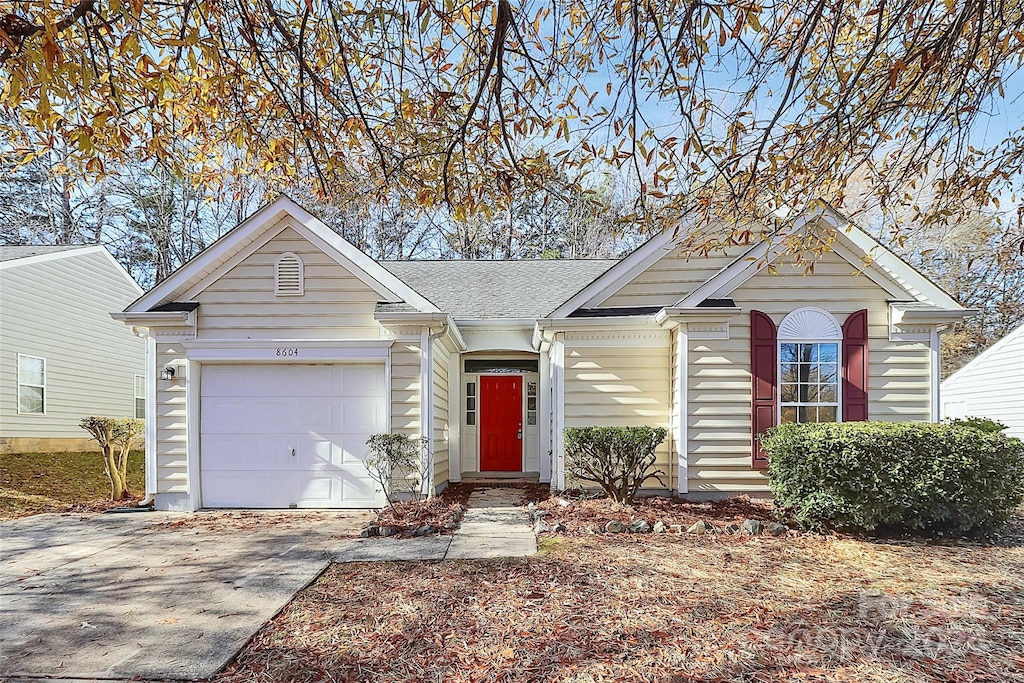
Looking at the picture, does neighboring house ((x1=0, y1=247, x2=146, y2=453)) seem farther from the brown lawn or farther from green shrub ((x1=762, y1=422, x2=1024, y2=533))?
green shrub ((x1=762, y1=422, x2=1024, y2=533))

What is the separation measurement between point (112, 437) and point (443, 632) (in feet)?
27.4

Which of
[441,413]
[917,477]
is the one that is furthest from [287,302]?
[917,477]

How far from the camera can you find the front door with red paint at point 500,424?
13.7 metres

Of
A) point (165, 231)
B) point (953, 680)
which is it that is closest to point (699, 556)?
point (953, 680)

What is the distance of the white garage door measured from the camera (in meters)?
9.57

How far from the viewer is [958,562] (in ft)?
20.2

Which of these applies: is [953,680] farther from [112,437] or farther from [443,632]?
[112,437]

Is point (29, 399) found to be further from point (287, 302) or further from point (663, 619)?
point (663, 619)

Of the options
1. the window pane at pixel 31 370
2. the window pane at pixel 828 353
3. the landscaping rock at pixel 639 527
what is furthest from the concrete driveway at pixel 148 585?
the window pane at pixel 828 353

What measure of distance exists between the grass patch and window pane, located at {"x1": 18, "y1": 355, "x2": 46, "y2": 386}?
1.60m

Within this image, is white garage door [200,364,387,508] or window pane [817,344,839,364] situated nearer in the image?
window pane [817,344,839,364]

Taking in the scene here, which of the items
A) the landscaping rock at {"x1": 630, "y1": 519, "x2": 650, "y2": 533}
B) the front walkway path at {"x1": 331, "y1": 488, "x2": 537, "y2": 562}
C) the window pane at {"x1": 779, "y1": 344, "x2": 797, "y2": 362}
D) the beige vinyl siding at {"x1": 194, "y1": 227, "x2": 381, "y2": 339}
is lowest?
the front walkway path at {"x1": 331, "y1": 488, "x2": 537, "y2": 562}

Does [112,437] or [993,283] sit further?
[993,283]

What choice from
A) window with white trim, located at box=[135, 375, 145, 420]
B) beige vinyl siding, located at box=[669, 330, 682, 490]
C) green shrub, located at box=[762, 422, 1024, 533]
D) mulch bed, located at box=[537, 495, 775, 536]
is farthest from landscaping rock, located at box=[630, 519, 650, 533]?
window with white trim, located at box=[135, 375, 145, 420]
